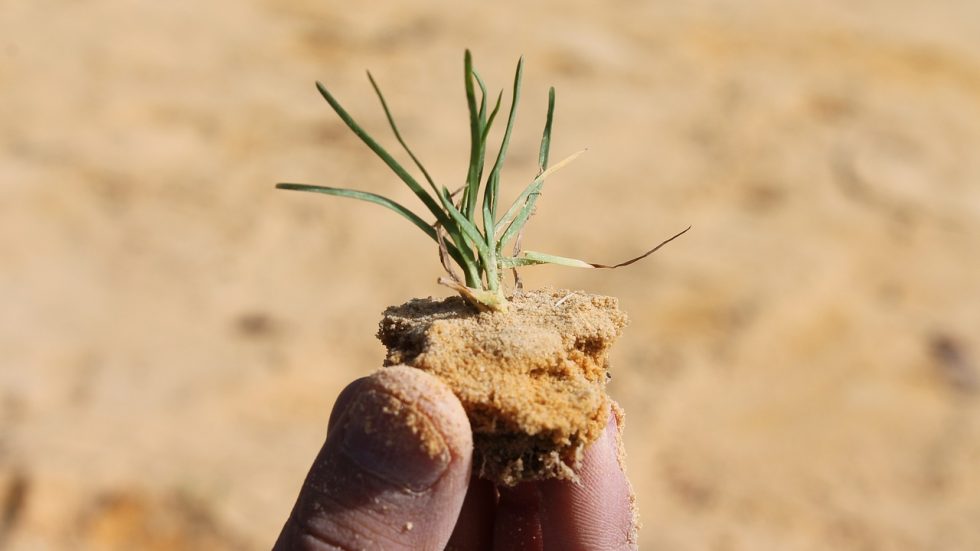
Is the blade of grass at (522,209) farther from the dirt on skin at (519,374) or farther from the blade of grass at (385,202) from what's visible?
the dirt on skin at (519,374)

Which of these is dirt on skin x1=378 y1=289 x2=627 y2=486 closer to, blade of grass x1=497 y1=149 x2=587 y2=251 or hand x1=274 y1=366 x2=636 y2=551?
hand x1=274 y1=366 x2=636 y2=551

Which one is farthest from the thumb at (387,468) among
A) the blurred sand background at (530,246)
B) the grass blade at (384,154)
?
the blurred sand background at (530,246)

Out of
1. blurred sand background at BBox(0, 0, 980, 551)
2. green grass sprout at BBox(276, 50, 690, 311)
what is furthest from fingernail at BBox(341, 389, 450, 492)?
blurred sand background at BBox(0, 0, 980, 551)

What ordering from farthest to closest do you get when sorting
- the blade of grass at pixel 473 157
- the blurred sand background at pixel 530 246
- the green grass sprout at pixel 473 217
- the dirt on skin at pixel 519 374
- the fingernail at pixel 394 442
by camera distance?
1. the blurred sand background at pixel 530 246
2. the green grass sprout at pixel 473 217
3. the blade of grass at pixel 473 157
4. the dirt on skin at pixel 519 374
5. the fingernail at pixel 394 442

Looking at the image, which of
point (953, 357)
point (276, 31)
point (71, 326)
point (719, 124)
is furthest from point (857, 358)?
point (276, 31)

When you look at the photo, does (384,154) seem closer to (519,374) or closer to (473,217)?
(473,217)
